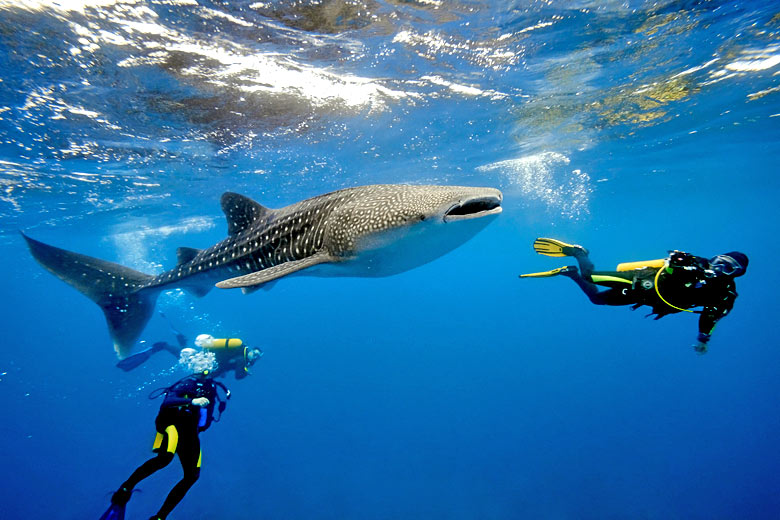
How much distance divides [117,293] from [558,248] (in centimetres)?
789

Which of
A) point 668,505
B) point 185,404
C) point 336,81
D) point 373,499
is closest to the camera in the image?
point 185,404

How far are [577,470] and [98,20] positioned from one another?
2985cm

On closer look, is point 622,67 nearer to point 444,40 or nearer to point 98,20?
point 444,40

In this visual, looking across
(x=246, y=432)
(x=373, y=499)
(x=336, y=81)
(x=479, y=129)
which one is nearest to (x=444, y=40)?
(x=336, y=81)

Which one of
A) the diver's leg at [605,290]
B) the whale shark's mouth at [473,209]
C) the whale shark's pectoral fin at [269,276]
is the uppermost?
the whale shark's mouth at [473,209]

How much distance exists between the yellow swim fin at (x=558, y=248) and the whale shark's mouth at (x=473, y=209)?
3.46 metres

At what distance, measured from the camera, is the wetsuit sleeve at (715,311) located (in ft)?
14.1

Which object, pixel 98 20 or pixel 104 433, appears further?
pixel 104 433

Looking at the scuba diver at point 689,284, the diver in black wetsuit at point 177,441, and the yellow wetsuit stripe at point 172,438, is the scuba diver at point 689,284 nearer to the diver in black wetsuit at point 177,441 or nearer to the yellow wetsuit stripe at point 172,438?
the diver in black wetsuit at point 177,441

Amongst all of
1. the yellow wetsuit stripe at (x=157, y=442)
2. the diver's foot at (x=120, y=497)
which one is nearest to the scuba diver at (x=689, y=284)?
the yellow wetsuit stripe at (x=157, y=442)

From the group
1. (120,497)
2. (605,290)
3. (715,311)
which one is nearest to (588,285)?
(605,290)

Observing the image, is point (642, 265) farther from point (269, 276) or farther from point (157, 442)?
point (157, 442)

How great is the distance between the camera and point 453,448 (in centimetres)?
2612

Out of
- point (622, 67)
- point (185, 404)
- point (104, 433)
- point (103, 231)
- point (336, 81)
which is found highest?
point (336, 81)
